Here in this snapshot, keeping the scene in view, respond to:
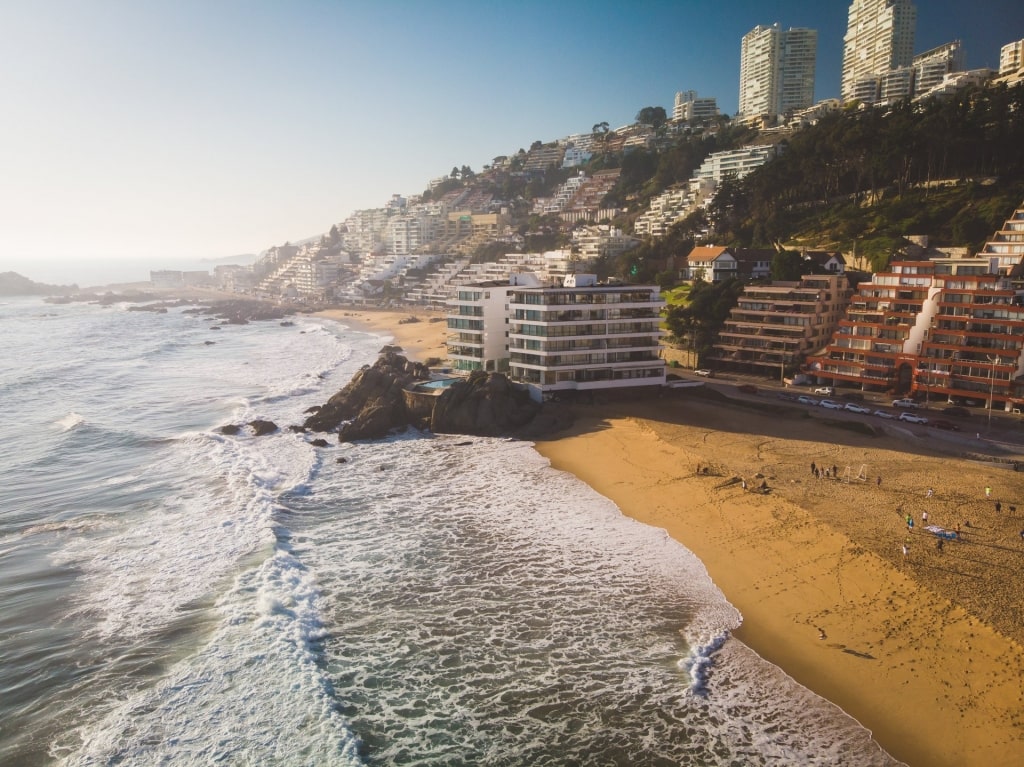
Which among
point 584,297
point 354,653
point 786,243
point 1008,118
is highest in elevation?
point 1008,118

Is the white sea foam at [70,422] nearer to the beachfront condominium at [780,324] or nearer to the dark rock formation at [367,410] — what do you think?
the dark rock formation at [367,410]

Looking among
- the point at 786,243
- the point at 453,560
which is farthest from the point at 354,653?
the point at 786,243

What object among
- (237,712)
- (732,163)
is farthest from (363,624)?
(732,163)

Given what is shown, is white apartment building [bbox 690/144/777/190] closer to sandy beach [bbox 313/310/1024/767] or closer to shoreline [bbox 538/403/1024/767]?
sandy beach [bbox 313/310/1024/767]

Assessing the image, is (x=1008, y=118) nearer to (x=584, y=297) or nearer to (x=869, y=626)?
(x=584, y=297)

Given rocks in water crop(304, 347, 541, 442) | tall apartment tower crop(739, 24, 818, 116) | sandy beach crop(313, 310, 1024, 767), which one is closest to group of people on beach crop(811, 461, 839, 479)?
sandy beach crop(313, 310, 1024, 767)
